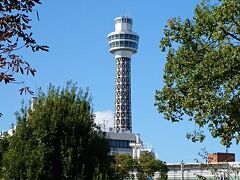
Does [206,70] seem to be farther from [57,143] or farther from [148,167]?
[148,167]

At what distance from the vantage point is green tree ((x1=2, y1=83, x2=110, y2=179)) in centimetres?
2041

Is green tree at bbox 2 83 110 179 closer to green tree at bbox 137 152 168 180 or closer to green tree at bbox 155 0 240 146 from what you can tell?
green tree at bbox 155 0 240 146

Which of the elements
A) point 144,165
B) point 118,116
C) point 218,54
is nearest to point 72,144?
point 218,54

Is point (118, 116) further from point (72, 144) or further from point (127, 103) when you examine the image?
point (72, 144)

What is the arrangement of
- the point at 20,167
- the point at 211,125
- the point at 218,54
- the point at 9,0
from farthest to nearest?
the point at 211,125, the point at 218,54, the point at 20,167, the point at 9,0

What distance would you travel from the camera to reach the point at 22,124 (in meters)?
21.7

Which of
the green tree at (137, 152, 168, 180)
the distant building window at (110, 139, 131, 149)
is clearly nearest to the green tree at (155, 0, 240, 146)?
the green tree at (137, 152, 168, 180)

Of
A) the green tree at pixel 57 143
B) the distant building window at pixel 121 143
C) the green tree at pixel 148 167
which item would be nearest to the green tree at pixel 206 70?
the green tree at pixel 57 143

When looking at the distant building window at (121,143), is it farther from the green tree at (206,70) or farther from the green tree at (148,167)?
the green tree at (206,70)

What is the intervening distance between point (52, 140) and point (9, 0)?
619 inches

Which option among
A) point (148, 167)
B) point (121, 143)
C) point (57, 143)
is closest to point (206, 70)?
point (57, 143)

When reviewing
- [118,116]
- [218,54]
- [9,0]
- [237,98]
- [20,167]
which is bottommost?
[20,167]

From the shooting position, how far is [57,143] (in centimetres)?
2122

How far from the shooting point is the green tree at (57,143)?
20.4m
